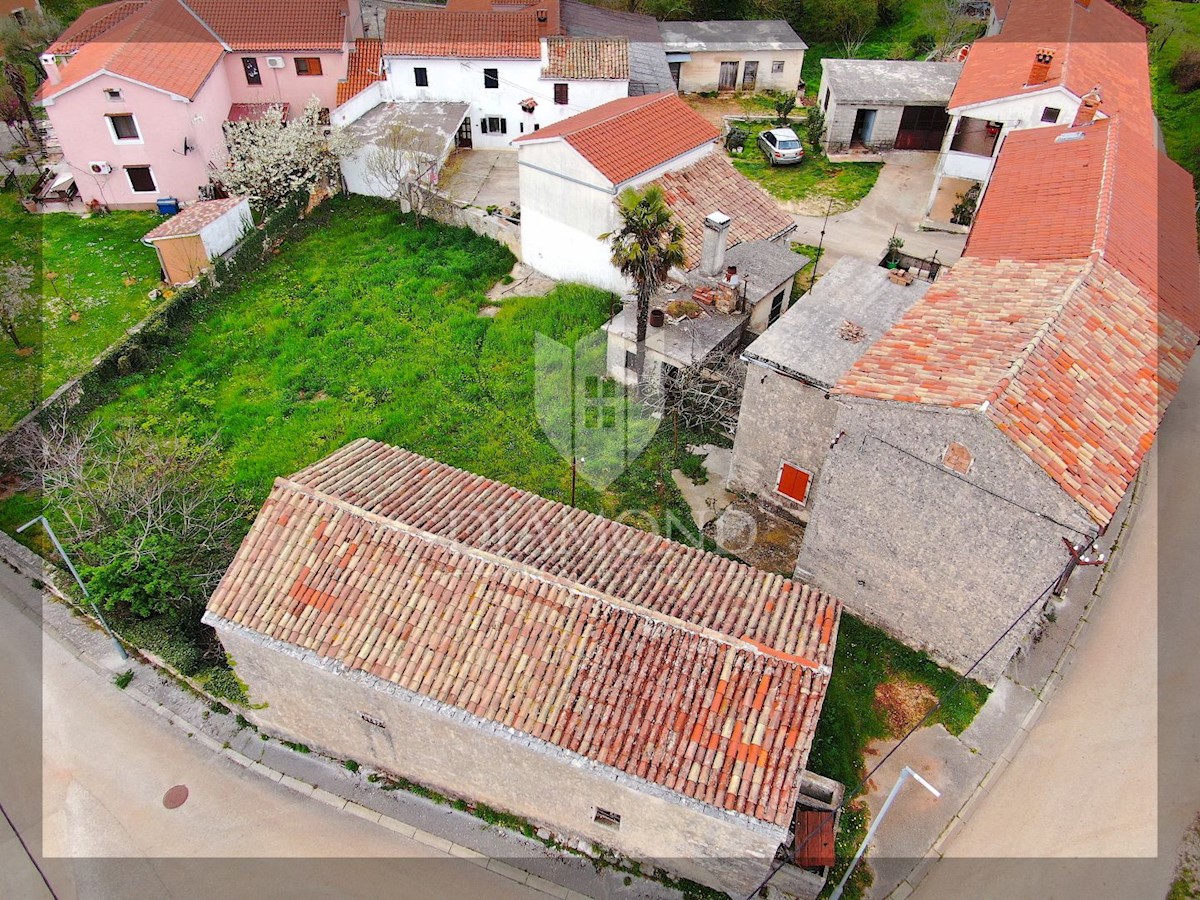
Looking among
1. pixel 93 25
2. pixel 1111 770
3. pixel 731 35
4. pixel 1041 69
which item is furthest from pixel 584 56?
pixel 1111 770

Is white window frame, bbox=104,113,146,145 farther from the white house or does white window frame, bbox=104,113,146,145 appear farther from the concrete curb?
the concrete curb

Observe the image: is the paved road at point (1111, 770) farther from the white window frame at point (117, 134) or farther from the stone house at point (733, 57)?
the white window frame at point (117, 134)

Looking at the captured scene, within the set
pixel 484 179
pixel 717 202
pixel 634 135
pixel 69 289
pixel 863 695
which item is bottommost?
pixel 863 695

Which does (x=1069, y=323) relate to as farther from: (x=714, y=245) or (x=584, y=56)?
(x=584, y=56)

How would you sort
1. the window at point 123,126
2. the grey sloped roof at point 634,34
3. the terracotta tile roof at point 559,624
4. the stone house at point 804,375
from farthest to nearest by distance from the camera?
the grey sloped roof at point 634,34 → the window at point 123,126 → the stone house at point 804,375 → the terracotta tile roof at point 559,624

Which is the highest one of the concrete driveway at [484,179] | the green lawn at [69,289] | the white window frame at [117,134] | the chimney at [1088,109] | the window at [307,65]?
the chimney at [1088,109]

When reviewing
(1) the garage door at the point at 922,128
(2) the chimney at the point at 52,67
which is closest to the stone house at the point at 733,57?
(1) the garage door at the point at 922,128
